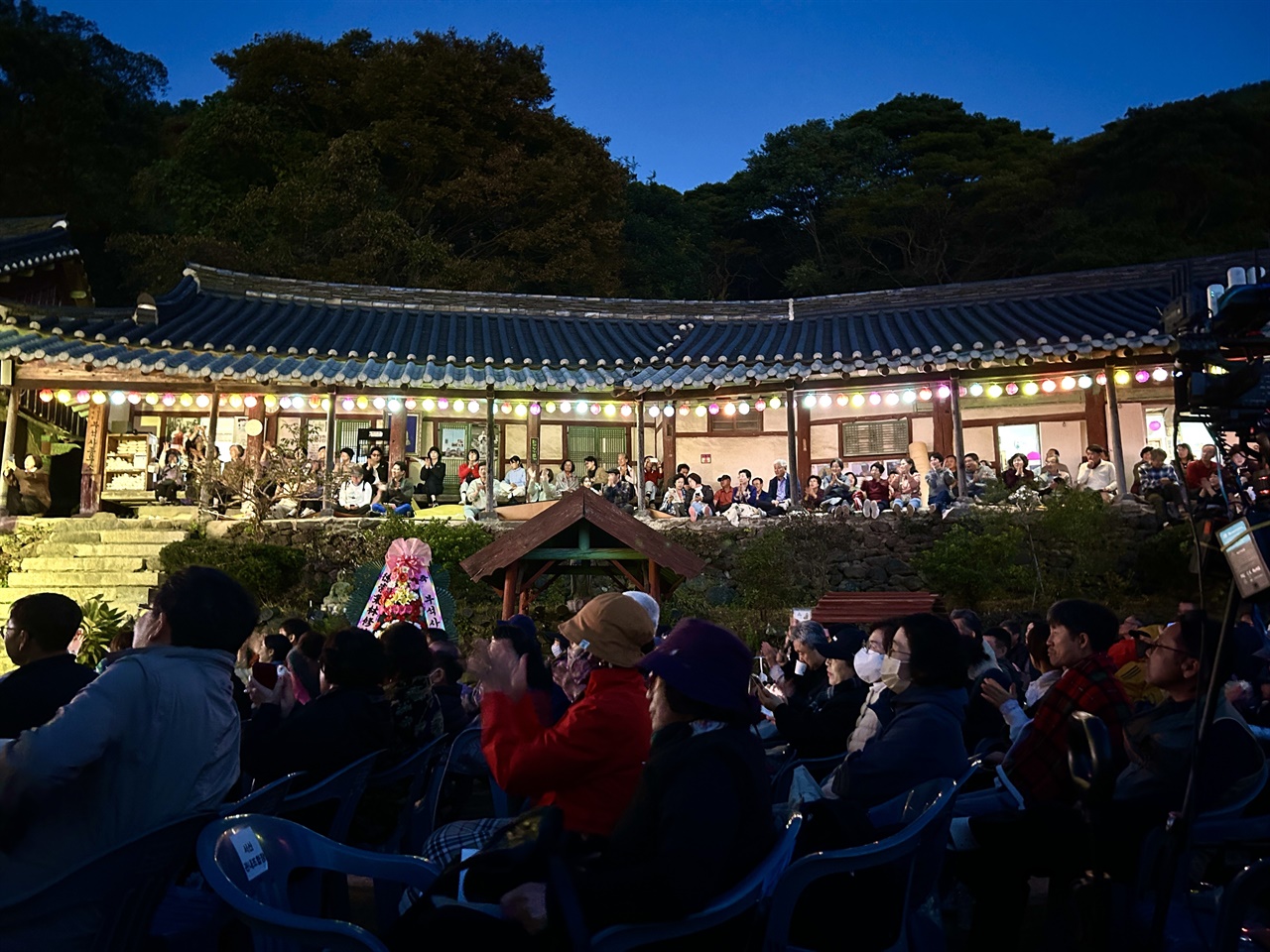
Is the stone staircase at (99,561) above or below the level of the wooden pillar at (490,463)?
below

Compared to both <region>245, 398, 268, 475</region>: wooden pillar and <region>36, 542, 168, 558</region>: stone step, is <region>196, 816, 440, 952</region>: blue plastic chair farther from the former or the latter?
<region>245, 398, 268, 475</region>: wooden pillar

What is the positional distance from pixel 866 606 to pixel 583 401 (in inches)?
326

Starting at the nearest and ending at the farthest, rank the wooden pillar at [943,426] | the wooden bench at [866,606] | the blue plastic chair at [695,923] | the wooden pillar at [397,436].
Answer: the blue plastic chair at [695,923] < the wooden bench at [866,606] < the wooden pillar at [943,426] < the wooden pillar at [397,436]

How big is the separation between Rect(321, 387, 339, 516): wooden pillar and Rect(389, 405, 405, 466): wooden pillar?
2.23 meters

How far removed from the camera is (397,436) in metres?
20.2

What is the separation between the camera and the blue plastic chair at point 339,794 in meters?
3.61

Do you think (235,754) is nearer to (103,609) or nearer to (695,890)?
(695,890)

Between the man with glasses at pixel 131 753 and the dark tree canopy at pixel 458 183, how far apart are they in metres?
23.6

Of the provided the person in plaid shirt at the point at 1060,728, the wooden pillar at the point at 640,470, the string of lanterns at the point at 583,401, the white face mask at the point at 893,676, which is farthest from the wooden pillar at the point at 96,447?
the person in plaid shirt at the point at 1060,728

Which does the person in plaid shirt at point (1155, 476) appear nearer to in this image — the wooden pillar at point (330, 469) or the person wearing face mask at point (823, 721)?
the person wearing face mask at point (823, 721)

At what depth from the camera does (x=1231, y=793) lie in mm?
3535

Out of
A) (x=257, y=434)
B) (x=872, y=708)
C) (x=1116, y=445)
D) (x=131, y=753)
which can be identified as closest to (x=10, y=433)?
(x=257, y=434)

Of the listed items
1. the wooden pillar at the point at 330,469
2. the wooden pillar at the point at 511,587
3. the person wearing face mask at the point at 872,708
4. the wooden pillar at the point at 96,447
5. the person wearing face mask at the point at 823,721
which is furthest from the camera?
the wooden pillar at the point at 96,447

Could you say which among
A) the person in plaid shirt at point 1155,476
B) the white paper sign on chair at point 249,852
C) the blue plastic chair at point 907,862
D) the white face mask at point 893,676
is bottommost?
the blue plastic chair at point 907,862
